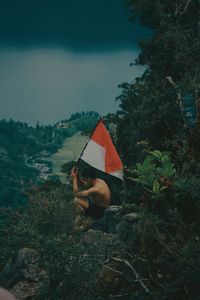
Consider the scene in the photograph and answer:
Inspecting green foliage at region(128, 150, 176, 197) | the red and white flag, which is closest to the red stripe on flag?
the red and white flag

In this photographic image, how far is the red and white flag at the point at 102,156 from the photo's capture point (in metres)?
12.7

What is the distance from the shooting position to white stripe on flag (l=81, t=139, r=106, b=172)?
12.7 m

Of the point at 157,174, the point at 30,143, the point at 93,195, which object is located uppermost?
the point at 157,174

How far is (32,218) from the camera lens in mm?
9703

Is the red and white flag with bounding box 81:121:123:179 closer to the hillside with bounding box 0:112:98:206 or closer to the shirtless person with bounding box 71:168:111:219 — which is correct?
the shirtless person with bounding box 71:168:111:219

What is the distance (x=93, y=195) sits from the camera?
11883 mm

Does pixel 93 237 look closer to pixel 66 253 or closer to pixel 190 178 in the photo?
pixel 66 253

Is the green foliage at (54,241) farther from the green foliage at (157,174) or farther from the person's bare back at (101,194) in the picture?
the green foliage at (157,174)

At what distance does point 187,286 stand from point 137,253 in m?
1.08

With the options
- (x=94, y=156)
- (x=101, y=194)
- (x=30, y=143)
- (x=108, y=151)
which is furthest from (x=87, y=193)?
(x=30, y=143)

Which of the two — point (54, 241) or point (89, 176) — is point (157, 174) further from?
point (89, 176)

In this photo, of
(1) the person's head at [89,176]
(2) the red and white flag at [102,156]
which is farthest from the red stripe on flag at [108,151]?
(1) the person's head at [89,176]

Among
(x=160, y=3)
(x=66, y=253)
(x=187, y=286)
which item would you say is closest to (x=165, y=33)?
(x=160, y=3)

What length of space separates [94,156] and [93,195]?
123 cm
